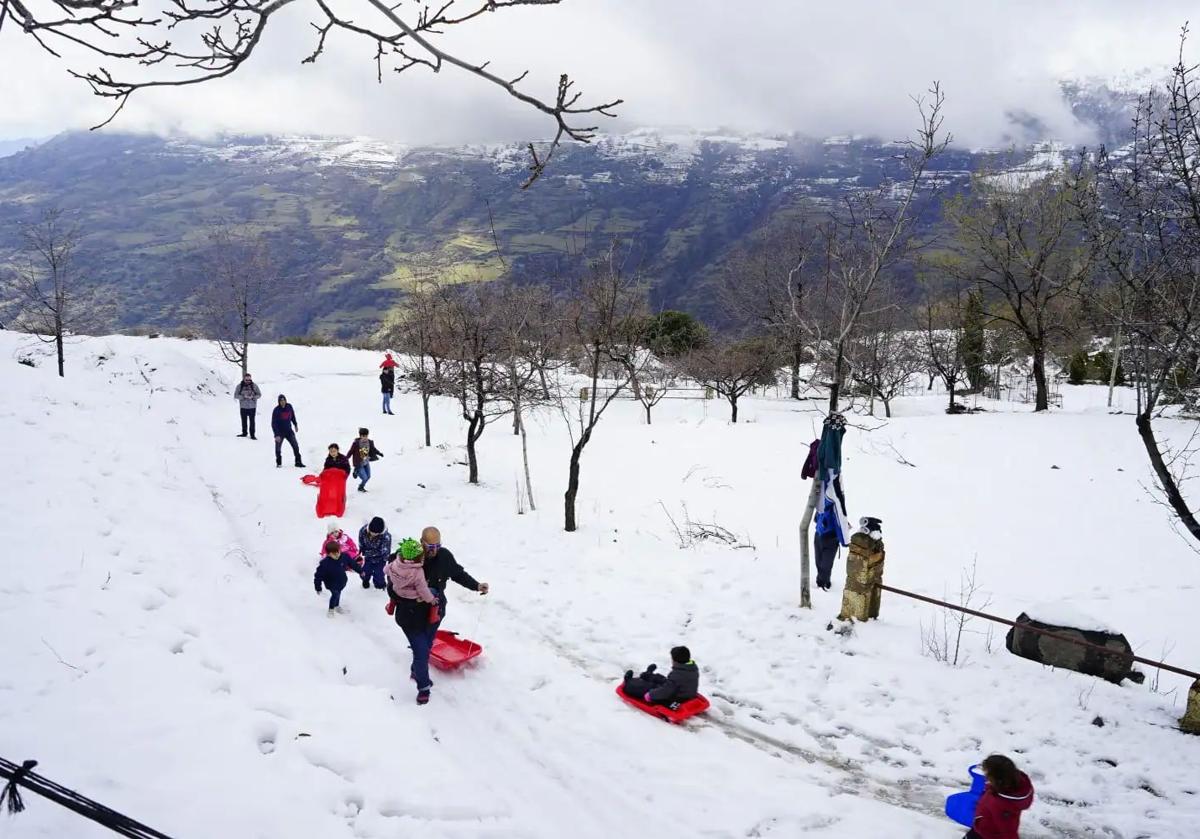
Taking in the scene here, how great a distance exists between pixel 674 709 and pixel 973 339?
2604 centimetres

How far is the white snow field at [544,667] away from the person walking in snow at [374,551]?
0.35 meters

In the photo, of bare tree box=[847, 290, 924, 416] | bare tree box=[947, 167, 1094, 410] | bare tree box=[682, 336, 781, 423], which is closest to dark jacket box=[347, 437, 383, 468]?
bare tree box=[682, 336, 781, 423]

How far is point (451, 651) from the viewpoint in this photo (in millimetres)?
6562

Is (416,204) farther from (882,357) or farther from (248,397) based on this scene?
(248,397)

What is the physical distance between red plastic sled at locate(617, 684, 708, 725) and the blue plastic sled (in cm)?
A: 212

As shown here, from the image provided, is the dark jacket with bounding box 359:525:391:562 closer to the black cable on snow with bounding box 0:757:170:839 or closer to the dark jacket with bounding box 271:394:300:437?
the black cable on snow with bounding box 0:757:170:839

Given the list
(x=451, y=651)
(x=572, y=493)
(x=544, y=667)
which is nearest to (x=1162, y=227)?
(x=544, y=667)

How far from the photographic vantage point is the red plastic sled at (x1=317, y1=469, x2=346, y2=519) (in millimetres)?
10742

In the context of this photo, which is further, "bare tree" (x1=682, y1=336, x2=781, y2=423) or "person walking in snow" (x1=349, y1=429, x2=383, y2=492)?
"bare tree" (x1=682, y1=336, x2=781, y2=423)

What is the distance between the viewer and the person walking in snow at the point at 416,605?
19.1 ft

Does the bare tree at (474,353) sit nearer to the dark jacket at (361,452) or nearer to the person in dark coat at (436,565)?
the dark jacket at (361,452)

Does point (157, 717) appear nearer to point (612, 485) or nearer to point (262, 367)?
point (612, 485)

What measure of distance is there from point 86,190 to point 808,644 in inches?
8018

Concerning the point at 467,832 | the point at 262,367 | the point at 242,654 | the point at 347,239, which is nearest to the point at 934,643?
the point at 467,832
